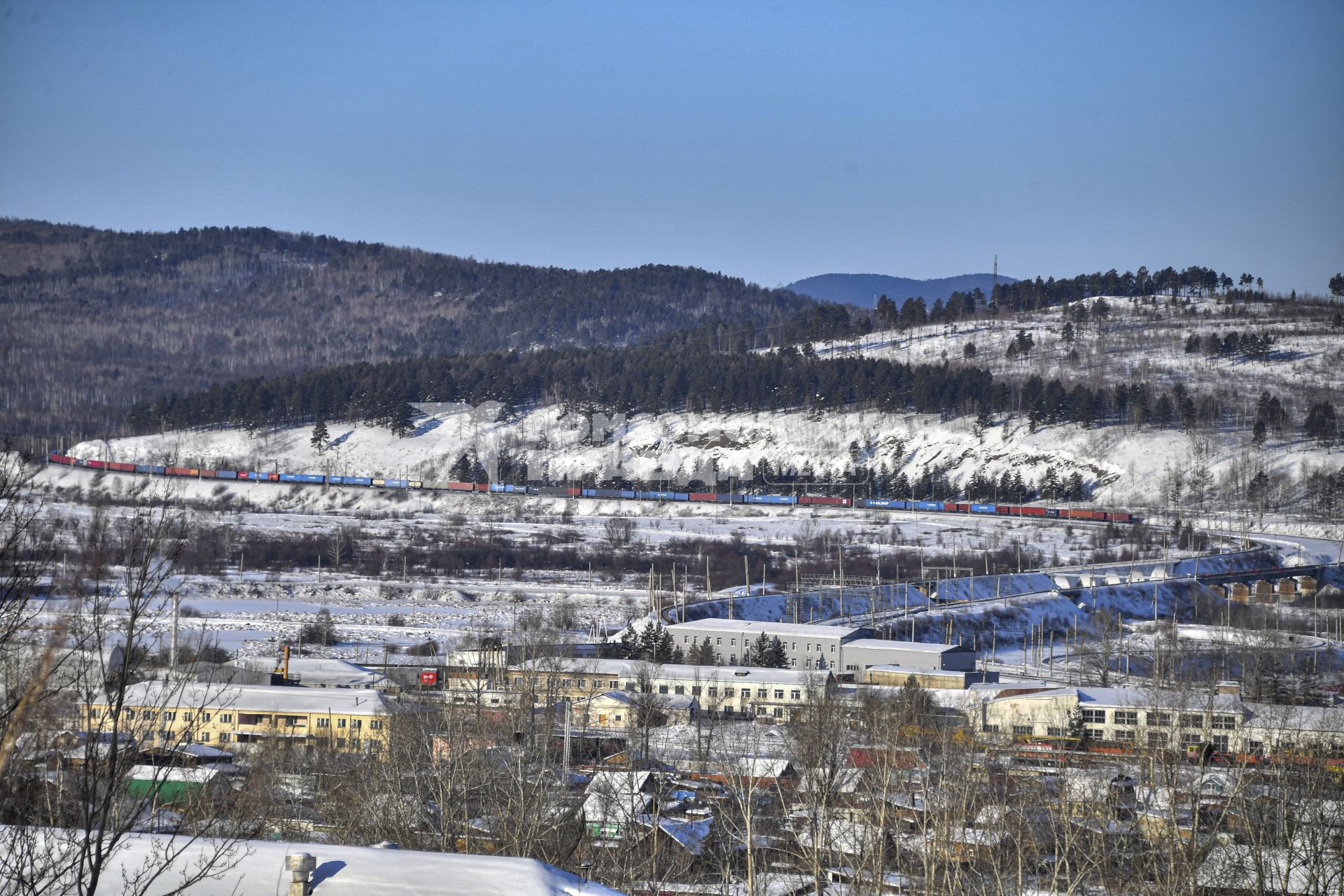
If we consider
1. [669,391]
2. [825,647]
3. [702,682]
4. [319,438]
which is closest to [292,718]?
[702,682]

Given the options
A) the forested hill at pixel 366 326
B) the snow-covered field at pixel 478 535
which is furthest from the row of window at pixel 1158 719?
the forested hill at pixel 366 326

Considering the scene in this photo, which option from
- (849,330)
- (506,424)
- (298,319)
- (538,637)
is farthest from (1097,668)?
(298,319)

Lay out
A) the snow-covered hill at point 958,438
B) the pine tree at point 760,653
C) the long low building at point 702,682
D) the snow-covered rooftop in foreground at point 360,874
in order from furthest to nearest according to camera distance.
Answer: the snow-covered hill at point 958,438 < the pine tree at point 760,653 < the long low building at point 702,682 < the snow-covered rooftop in foreground at point 360,874

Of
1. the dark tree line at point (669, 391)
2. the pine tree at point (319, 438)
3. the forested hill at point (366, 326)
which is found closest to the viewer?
the dark tree line at point (669, 391)

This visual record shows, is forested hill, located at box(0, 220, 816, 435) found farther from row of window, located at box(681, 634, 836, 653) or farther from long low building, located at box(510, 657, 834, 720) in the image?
long low building, located at box(510, 657, 834, 720)

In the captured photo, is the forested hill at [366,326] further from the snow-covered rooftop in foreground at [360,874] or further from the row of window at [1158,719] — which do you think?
the snow-covered rooftop in foreground at [360,874]

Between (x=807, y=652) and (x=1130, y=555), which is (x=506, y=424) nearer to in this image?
(x=1130, y=555)
